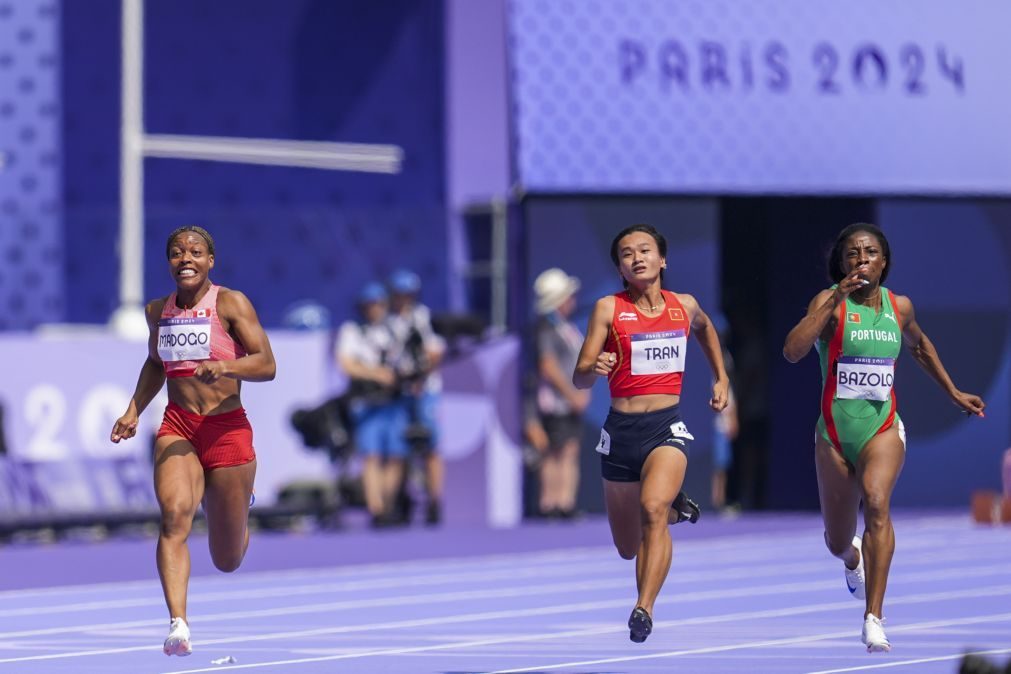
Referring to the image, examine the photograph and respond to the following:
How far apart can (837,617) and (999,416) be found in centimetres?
989

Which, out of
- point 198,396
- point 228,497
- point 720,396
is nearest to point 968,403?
point 720,396

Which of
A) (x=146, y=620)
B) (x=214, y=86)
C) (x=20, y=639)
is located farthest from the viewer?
(x=214, y=86)

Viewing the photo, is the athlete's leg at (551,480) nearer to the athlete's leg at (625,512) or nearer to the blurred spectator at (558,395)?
the blurred spectator at (558,395)

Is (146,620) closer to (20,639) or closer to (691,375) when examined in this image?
(20,639)

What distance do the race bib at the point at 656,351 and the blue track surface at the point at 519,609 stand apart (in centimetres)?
137

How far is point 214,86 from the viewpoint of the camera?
28859 millimetres

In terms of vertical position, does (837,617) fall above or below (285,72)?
below

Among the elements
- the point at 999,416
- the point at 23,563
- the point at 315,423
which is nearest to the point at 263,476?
the point at 315,423

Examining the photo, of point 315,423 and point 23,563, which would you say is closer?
point 23,563

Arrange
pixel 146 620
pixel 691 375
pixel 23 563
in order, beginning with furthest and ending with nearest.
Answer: pixel 691 375
pixel 23 563
pixel 146 620

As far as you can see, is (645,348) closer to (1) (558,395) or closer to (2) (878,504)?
(2) (878,504)

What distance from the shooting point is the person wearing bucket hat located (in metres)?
20.1

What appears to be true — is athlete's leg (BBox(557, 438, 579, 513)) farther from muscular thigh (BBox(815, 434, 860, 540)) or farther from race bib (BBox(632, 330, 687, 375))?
race bib (BBox(632, 330, 687, 375))

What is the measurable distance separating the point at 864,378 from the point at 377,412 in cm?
967
